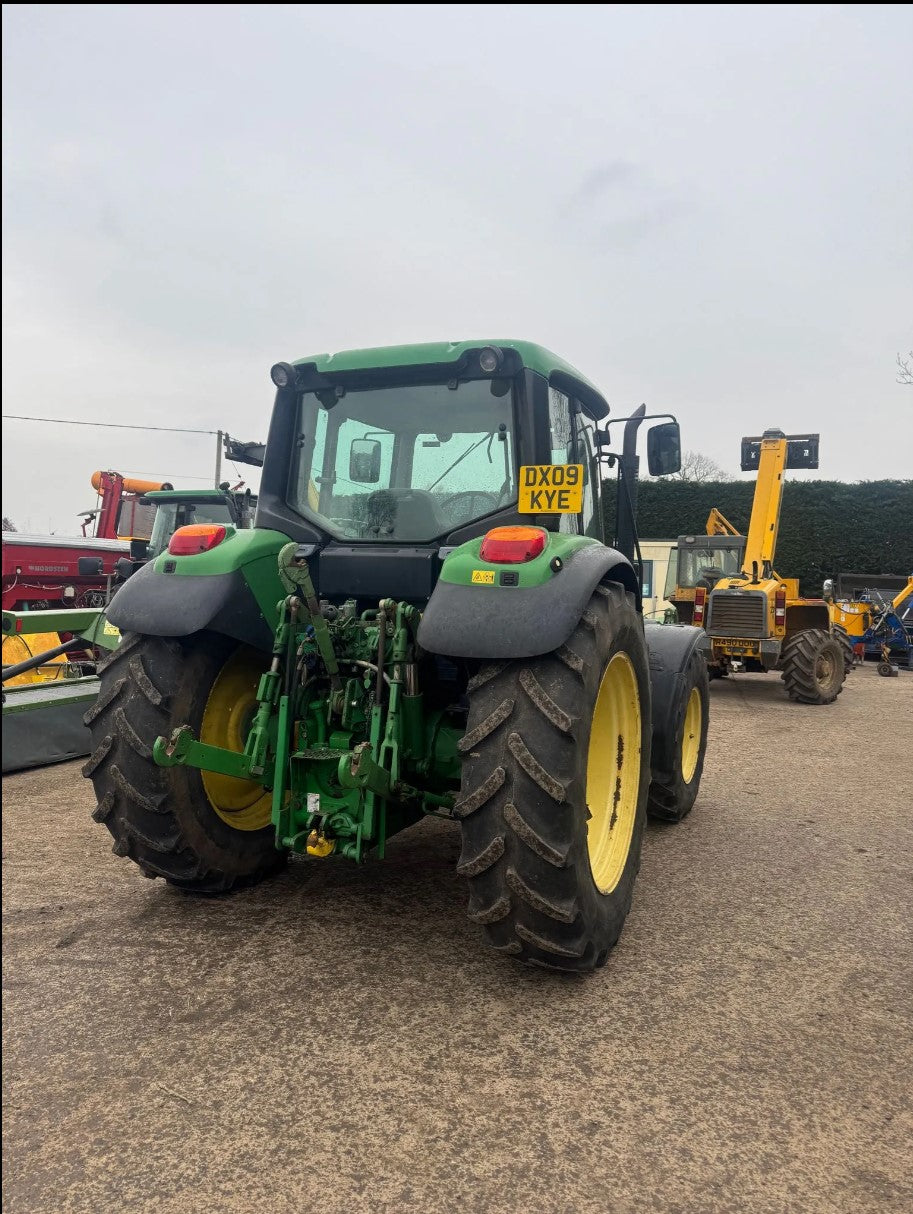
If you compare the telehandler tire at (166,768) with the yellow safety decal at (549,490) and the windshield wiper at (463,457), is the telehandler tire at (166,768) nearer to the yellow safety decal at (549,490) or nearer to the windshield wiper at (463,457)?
the windshield wiper at (463,457)

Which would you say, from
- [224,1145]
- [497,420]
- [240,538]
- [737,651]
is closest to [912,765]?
[737,651]

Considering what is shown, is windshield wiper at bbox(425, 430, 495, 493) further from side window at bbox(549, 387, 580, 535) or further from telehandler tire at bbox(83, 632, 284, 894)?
telehandler tire at bbox(83, 632, 284, 894)

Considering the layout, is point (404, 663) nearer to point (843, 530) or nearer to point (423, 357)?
point (423, 357)

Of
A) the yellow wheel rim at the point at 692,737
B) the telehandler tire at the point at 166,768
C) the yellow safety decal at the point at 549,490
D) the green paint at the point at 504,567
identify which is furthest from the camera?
the yellow wheel rim at the point at 692,737

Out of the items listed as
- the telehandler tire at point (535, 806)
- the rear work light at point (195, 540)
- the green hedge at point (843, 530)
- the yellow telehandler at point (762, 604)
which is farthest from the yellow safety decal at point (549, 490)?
the green hedge at point (843, 530)

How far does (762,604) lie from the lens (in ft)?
32.7

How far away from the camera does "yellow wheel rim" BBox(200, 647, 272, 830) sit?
3.07 m

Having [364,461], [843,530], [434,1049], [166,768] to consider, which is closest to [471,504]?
[364,461]

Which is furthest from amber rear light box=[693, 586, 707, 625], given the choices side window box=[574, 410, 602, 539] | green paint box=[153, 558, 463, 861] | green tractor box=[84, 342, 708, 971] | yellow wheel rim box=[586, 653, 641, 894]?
green paint box=[153, 558, 463, 861]

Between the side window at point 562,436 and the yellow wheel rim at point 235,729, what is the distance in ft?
4.37

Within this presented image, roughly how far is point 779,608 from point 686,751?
5976 millimetres

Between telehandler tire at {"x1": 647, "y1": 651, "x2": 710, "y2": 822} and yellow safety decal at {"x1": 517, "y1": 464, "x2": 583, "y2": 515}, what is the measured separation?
1668 mm

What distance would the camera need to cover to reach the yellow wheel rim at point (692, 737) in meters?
4.75

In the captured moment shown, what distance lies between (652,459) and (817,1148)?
9.43 ft
